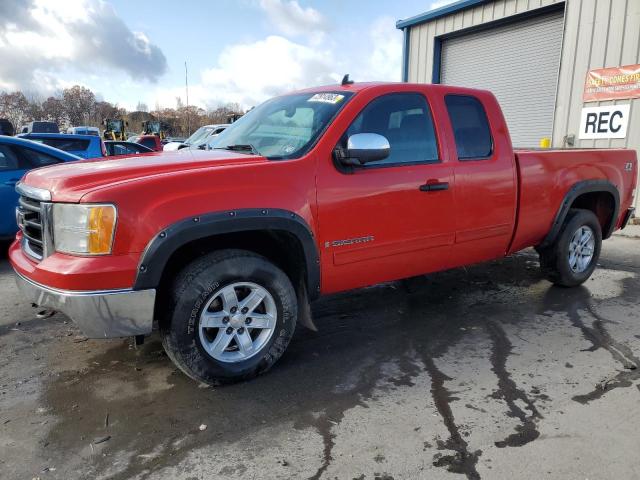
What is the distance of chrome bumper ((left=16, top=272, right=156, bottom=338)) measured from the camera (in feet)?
8.53

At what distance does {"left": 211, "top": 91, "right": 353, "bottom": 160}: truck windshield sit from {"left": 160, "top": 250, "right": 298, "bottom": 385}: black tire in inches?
30.3

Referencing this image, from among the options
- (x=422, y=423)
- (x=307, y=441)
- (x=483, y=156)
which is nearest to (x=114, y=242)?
(x=307, y=441)

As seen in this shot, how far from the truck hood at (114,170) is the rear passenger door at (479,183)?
67.4 inches

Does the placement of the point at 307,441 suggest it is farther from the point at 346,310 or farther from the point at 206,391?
the point at 346,310

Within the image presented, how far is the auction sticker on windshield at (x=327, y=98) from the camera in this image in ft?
11.7

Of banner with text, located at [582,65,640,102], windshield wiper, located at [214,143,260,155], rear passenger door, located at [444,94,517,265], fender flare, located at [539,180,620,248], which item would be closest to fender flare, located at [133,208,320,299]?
windshield wiper, located at [214,143,260,155]

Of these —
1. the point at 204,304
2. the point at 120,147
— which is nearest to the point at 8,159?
the point at 204,304

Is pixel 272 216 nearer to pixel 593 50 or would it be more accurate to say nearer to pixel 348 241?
pixel 348 241

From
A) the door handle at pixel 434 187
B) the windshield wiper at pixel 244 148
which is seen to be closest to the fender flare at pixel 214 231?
the windshield wiper at pixel 244 148

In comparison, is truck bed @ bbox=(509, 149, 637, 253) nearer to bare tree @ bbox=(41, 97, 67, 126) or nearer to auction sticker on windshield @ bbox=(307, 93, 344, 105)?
auction sticker on windshield @ bbox=(307, 93, 344, 105)

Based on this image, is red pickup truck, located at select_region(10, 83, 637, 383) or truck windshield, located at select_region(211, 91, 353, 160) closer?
red pickup truck, located at select_region(10, 83, 637, 383)

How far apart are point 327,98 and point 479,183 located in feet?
4.65

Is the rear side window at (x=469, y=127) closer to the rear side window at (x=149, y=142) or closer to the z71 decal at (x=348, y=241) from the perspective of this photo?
the z71 decal at (x=348, y=241)

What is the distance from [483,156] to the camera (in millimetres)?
4109
